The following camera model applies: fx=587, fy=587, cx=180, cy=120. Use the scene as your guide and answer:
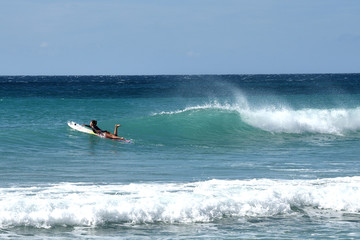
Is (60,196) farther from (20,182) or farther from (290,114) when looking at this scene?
(290,114)

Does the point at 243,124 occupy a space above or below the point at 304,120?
below

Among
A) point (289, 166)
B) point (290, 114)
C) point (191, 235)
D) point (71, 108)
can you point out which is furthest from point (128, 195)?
point (71, 108)

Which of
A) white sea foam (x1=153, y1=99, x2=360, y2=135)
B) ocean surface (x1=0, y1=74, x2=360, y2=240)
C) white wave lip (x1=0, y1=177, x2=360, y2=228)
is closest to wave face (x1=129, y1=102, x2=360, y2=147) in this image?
white sea foam (x1=153, y1=99, x2=360, y2=135)

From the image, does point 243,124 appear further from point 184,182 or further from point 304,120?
point 184,182

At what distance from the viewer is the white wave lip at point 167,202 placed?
429 inches

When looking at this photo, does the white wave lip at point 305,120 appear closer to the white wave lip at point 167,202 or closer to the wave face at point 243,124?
the wave face at point 243,124

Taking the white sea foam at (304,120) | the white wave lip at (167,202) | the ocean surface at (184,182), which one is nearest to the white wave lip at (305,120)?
the white sea foam at (304,120)

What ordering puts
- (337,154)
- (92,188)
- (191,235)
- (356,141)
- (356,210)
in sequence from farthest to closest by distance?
(356,141)
(337,154)
(92,188)
(356,210)
(191,235)

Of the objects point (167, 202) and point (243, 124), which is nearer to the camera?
point (167, 202)

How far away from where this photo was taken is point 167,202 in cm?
1164

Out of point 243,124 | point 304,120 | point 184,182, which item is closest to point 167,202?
point 184,182

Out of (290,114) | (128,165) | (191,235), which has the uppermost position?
(290,114)

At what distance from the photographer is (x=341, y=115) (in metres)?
31.4

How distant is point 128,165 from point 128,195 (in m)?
5.12
